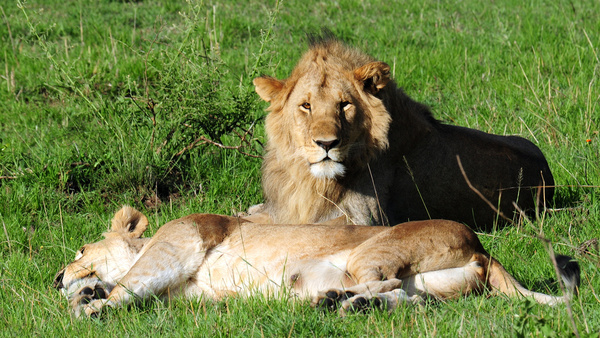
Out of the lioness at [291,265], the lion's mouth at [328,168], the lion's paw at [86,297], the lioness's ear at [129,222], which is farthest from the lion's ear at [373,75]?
the lion's paw at [86,297]

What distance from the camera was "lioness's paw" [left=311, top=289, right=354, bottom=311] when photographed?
341cm

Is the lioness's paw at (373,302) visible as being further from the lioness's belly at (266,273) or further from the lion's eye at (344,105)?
the lion's eye at (344,105)

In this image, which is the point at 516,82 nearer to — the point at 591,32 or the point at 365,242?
the point at 591,32

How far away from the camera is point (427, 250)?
3734mm

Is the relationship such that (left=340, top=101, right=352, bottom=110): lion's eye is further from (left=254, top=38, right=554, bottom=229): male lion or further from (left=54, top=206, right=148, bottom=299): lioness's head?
(left=54, top=206, right=148, bottom=299): lioness's head

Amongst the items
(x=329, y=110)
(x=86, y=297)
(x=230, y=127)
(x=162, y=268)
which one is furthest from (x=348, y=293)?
(x=230, y=127)

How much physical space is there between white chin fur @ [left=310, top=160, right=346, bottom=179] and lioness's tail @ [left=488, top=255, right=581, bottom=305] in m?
1.15

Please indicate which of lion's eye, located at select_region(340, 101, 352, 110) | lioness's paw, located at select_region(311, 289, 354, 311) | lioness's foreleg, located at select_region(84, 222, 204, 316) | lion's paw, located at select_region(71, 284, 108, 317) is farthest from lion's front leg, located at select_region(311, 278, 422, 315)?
lion's eye, located at select_region(340, 101, 352, 110)

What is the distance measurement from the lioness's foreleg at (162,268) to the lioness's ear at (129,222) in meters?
0.34

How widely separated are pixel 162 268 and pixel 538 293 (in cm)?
189

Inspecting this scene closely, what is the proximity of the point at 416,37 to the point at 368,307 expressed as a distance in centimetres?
669

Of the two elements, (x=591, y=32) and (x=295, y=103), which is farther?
(x=591, y=32)

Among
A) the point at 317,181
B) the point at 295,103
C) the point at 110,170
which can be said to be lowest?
the point at 110,170

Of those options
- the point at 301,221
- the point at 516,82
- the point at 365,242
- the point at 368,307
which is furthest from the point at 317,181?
the point at 516,82
